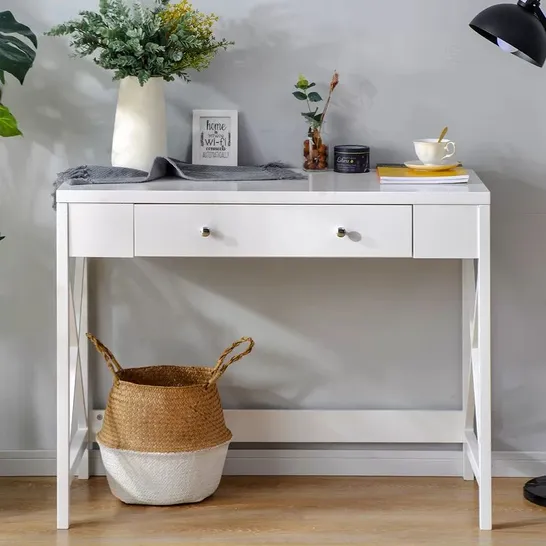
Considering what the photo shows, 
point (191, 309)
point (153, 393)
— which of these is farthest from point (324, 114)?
point (153, 393)

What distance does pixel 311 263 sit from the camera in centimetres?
270

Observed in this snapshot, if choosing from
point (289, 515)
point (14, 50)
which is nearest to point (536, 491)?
point (289, 515)

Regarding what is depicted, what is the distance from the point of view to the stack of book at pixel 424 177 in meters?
2.32

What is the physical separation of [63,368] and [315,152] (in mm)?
842

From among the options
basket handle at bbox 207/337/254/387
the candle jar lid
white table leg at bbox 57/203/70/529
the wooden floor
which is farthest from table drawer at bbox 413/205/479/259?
white table leg at bbox 57/203/70/529

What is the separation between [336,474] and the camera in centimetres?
274

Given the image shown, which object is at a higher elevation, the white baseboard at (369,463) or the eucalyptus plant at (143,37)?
the eucalyptus plant at (143,37)

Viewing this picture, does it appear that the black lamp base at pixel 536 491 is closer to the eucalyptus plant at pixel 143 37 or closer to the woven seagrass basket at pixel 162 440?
the woven seagrass basket at pixel 162 440

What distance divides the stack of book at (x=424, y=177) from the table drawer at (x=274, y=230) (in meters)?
0.10

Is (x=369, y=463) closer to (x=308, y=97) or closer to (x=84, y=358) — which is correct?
(x=84, y=358)

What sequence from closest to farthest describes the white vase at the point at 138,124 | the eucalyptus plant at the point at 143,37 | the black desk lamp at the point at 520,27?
the black desk lamp at the point at 520,27 → the eucalyptus plant at the point at 143,37 → the white vase at the point at 138,124

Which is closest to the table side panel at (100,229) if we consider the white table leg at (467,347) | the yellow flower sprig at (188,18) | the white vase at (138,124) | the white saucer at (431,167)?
the white vase at (138,124)

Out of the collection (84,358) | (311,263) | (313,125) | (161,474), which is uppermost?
(313,125)

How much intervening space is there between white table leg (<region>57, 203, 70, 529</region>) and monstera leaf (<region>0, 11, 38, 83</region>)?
1.25 feet
